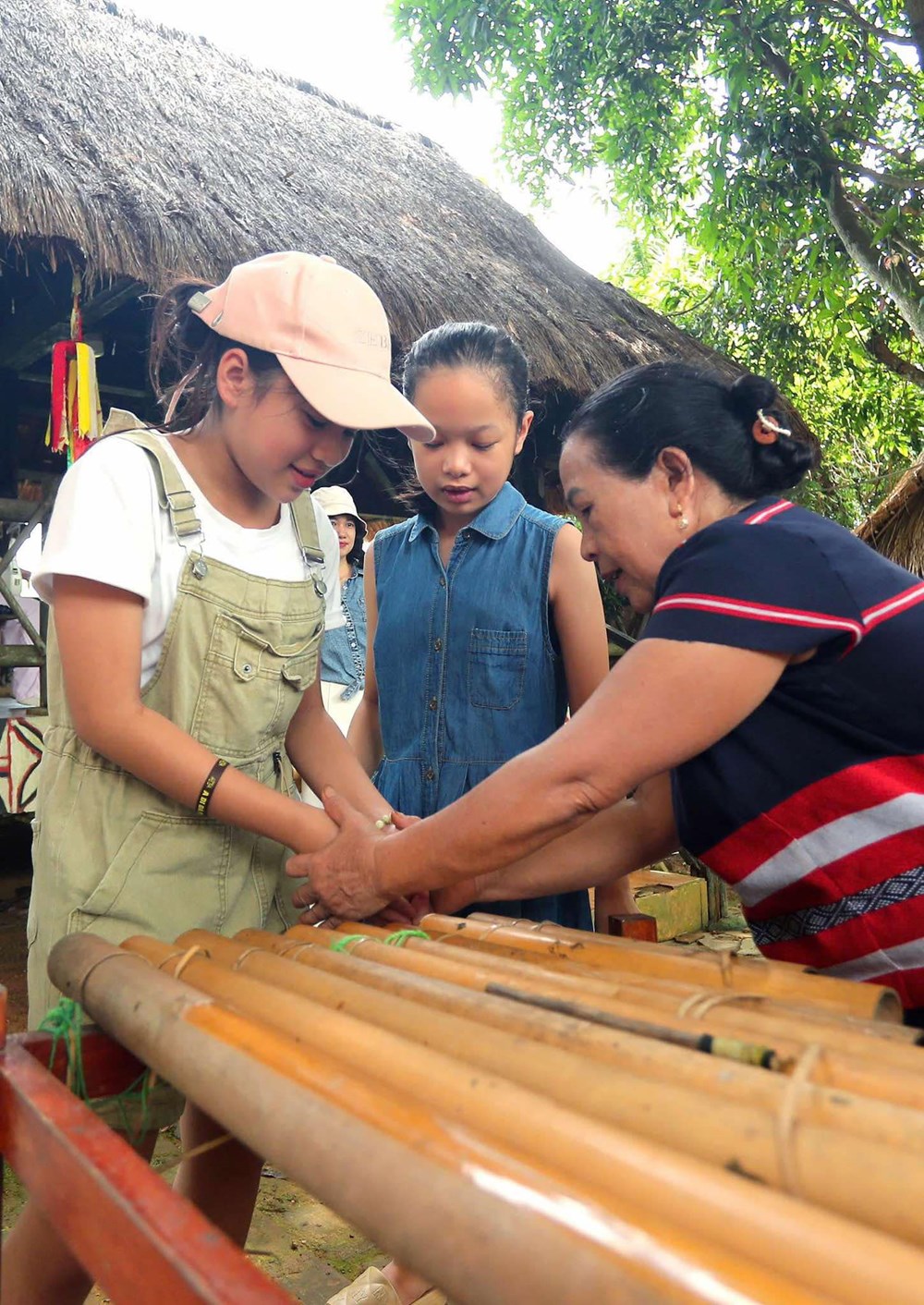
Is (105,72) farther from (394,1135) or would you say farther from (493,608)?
(394,1135)

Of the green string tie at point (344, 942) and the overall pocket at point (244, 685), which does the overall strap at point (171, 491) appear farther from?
the green string tie at point (344, 942)

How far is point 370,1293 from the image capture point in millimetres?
1923

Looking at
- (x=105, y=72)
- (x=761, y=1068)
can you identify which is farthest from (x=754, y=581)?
(x=105, y=72)

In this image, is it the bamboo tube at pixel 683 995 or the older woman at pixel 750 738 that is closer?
the bamboo tube at pixel 683 995

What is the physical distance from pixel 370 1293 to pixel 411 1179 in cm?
162

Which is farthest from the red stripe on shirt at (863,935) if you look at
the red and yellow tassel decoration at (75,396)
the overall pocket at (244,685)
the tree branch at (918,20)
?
the tree branch at (918,20)

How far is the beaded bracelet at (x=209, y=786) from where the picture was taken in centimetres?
139

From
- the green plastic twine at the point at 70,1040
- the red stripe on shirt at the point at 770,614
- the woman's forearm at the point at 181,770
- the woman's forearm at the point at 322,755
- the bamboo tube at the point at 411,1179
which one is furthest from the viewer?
the woman's forearm at the point at 322,755

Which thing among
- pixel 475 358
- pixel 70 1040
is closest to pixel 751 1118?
pixel 70 1040

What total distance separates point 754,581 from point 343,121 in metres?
7.25

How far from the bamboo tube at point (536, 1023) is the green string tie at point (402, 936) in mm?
33

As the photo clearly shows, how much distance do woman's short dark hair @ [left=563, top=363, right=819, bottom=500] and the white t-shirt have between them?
56cm

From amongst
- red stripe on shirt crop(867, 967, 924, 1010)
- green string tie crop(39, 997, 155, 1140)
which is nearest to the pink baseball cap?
green string tie crop(39, 997, 155, 1140)

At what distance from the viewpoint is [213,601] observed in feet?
4.78
